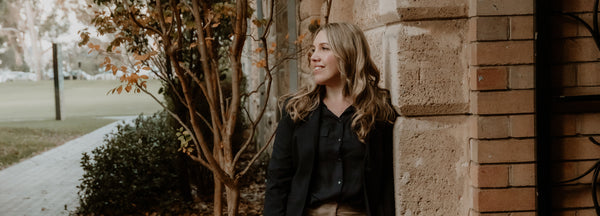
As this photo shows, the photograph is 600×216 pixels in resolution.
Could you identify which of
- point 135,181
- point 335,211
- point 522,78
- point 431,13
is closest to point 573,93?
point 522,78

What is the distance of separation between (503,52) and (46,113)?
74.1 ft

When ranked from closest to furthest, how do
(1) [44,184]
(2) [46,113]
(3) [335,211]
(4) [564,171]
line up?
(3) [335,211] < (4) [564,171] < (1) [44,184] < (2) [46,113]

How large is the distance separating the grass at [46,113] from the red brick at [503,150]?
457 inches

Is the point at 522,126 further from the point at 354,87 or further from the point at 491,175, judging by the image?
the point at 354,87

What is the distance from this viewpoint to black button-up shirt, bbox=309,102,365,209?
2.25 m

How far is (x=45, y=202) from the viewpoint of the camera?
25.2 feet

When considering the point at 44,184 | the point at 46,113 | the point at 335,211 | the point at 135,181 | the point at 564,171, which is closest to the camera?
the point at 335,211

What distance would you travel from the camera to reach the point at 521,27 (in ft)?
7.43

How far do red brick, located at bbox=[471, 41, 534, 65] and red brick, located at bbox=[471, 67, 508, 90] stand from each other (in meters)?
0.03

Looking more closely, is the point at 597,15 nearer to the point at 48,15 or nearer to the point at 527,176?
the point at 527,176

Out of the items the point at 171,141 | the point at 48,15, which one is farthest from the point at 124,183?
the point at 48,15

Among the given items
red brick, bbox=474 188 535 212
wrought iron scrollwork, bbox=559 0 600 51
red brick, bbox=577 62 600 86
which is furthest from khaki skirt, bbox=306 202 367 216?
wrought iron scrollwork, bbox=559 0 600 51

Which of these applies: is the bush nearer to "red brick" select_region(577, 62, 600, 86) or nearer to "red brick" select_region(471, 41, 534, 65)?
"red brick" select_region(471, 41, 534, 65)

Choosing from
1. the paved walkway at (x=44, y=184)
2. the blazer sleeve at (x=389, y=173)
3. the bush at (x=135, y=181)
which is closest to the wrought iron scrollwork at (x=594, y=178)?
the blazer sleeve at (x=389, y=173)
